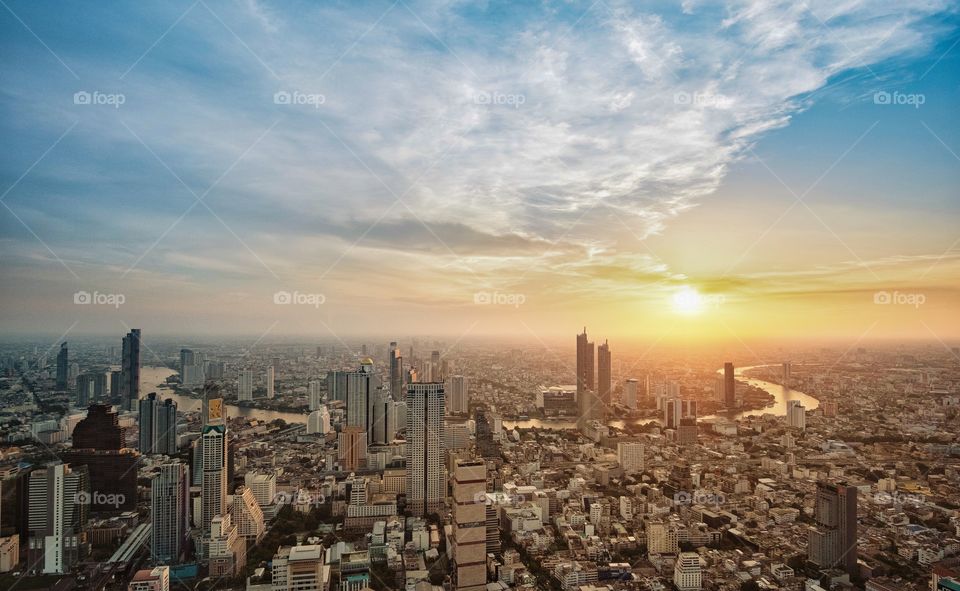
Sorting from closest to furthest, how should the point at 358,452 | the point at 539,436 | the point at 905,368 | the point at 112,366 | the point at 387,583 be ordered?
the point at 387,583, the point at 112,366, the point at 905,368, the point at 358,452, the point at 539,436

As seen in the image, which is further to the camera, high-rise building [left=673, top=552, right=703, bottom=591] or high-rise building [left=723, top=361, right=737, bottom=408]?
high-rise building [left=723, top=361, right=737, bottom=408]

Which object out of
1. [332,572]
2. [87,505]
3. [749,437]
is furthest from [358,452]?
[749,437]

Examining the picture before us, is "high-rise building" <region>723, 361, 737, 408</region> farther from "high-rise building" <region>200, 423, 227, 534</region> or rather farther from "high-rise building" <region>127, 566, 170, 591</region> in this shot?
"high-rise building" <region>127, 566, 170, 591</region>

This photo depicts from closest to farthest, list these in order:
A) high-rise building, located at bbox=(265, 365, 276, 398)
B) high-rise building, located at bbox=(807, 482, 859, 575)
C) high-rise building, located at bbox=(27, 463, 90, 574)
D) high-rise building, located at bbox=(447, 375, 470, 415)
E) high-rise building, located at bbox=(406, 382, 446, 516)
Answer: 1. high-rise building, located at bbox=(27, 463, 90, 574)
2. high-rise building, located at bbox=(807, 482, 859, 575)
3. high-rise building, located at bbox=(406, 382, 446, 516)
4. high-rise building, located at bbox=(265, 365, 276, 398)
5. high-rise building, located at bbox=(447, 375, 470, 415)

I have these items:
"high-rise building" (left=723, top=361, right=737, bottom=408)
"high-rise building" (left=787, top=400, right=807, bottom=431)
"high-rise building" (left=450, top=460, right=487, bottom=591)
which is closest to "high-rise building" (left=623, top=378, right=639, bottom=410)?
"high-rise building" (left=723, top=361, right=737, bottom=408)

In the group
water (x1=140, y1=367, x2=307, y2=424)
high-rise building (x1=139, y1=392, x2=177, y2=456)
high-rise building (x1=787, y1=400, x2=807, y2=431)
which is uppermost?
water (x1=140, y1=367, x2=307, y2=424)

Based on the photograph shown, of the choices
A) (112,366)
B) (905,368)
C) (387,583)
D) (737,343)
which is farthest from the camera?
(737,343)

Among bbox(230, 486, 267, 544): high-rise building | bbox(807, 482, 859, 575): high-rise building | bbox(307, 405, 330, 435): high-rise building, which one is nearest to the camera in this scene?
bbox(807, 482, 859, 575): high-rise building

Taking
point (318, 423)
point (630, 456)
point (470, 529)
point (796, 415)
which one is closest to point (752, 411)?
point (796, 415)

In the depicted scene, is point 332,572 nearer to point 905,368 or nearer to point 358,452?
point 358,452
